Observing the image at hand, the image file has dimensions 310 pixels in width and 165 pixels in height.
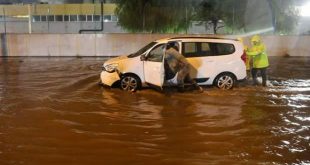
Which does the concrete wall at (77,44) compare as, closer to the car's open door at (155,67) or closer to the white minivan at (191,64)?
the white minivan at (191,64)

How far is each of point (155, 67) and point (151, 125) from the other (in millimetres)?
3264

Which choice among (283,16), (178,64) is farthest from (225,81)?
(283,16)

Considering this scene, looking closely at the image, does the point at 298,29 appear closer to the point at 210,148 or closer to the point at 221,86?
the point at 221,86

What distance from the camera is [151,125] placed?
312 inches

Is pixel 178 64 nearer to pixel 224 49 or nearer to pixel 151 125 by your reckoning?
pixel 224 49

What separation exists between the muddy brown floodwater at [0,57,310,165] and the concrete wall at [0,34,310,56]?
34.2ft

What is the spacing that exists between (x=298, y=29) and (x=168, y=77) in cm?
2119

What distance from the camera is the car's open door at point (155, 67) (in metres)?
10.8

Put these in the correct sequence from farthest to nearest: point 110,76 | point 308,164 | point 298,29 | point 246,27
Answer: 1. point 298,29
2. point 246,27
3. point 110,76
4. point 308,164

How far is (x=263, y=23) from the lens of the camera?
27359 millimetres

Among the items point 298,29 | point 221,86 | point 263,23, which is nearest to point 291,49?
point 263,23

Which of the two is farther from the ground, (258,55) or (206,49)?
(206,49)

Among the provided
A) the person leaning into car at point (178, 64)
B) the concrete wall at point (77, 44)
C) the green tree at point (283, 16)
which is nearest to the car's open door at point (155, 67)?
the person leaning into car at point (178, 64)

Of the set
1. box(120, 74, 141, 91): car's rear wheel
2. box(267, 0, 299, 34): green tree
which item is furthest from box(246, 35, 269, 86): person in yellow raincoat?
box(267, 0, 299, 34): green tree
